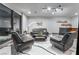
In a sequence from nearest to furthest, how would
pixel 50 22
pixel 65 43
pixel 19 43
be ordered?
pixel 50 22
pixel 19 43
pixel 65 43

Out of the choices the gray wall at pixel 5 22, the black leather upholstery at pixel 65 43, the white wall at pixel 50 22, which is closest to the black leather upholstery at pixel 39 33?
the white wall at pixel 50 22

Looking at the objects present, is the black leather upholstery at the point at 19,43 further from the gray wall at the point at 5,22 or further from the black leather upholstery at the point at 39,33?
the gray wall at the point at 5,22

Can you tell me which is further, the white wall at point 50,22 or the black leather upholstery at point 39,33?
the black leather upholstery at point 39,33

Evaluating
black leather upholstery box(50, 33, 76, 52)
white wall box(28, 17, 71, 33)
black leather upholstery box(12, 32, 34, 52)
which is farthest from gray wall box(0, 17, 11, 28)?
black leather upholstery box(50, 33, 76, 52)

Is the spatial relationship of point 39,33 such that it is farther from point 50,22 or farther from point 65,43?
point 65,43

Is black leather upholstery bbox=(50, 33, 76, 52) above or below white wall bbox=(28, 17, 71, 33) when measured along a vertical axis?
below

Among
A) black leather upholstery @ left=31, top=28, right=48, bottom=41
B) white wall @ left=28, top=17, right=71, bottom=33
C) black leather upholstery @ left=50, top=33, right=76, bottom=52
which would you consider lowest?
black leather upholstery @ left=50, top=33, right=76, bottom=52

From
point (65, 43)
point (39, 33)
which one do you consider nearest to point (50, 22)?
point (39, 33)

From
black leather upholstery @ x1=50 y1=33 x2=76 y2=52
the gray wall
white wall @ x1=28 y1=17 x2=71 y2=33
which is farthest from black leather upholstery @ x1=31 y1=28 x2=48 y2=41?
the gray wall

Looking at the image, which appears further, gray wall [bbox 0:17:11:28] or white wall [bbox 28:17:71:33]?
gray wall [bbox 0:17:11:28]

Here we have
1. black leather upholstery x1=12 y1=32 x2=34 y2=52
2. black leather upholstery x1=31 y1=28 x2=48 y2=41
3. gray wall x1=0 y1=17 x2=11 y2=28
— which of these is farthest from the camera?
gray wall x1=0 y1=17 x2=11 y2=28

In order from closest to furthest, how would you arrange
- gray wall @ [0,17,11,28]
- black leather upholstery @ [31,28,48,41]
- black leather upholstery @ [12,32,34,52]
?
1. black leather upholstery @ [12,32,34,52]
2. black leather upholstery @ [31,28,48,41]
3. gray wall @ [0,17,11,28]

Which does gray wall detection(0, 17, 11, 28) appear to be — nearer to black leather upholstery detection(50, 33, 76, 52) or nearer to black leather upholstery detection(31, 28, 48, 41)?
black leather upholstery detection(31, 28, 48, 41)

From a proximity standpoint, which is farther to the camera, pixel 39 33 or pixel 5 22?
pixel 5 22
